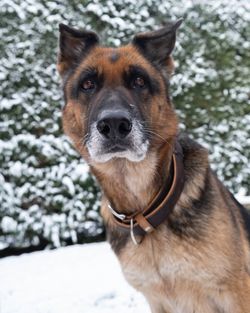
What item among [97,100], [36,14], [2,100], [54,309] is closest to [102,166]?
[97,100]

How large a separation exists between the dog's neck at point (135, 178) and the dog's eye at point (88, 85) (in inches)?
17.7

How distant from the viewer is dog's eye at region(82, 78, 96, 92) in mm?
2947

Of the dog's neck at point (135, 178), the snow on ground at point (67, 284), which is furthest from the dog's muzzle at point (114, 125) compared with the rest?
the snow on ground at point (67, 284)

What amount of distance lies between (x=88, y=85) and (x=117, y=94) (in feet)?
1.01

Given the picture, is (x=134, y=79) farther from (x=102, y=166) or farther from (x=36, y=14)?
(x=36, y=14)

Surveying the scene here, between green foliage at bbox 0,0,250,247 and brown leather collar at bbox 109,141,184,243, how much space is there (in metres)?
2.26

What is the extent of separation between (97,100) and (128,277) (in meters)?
1.03

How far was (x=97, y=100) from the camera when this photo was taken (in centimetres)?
277

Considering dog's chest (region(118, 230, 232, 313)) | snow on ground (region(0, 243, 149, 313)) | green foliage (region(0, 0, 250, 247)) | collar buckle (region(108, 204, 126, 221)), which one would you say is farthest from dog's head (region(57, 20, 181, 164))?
green foliage (region(0, 0, 250, 247))

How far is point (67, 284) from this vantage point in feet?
14.3

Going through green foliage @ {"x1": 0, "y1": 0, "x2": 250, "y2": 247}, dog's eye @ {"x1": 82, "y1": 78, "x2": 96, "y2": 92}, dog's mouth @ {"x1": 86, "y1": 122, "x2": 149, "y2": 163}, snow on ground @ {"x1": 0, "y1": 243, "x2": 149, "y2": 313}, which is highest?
dog's eye @ {"x1": 82, "y1": 78, "x2": 96, "y2": 92}

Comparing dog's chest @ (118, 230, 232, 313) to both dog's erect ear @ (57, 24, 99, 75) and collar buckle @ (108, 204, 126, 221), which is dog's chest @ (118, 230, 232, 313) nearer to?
collar buckle @ (108, 204, 126, 221)

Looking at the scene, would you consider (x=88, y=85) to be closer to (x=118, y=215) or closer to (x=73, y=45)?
(x=73, y=45)

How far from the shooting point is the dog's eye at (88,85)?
9.67 ft
